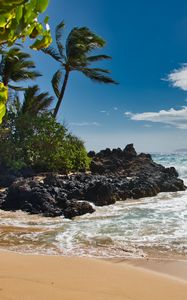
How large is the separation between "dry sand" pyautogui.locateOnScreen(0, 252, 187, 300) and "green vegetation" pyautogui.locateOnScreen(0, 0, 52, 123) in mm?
2373

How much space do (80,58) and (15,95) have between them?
5010mm

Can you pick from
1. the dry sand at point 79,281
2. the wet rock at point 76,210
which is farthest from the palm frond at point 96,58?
the dry sand at point 79,281

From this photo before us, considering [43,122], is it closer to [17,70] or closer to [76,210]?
[17,70]

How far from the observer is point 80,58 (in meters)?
25.1

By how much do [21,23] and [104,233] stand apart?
6.98 m

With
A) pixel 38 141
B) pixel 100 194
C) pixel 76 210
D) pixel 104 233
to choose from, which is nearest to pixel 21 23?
pixel 104 233

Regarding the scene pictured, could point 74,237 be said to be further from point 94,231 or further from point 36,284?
point 36,284

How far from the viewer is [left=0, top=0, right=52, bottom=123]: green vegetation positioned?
2.33 m

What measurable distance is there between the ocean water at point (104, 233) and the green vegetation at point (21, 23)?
4.99 m

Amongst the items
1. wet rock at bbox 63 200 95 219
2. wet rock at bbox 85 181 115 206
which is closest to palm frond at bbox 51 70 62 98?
wet rock at bbox 85 181 115 206

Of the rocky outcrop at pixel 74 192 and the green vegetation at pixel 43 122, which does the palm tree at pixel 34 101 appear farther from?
the rocky outcrop at pixel 74 192

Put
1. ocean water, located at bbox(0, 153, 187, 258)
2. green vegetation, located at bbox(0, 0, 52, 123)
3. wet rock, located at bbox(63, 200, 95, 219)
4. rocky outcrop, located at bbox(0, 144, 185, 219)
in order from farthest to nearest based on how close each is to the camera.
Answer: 1. rocky outcrop, located at bbox(0, 144, 185, 219)
2. wet rock, located at bbox(63, 200, 95, 219)
3. ocean water, located at bbox(0, 153, 187, 258)
4. green vegetation, located at bbox(0, 0, 52, 123)

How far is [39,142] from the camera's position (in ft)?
68.3

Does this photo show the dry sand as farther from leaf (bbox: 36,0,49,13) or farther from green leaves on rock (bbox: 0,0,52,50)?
leaf (bbox: 36,0,49,13)
